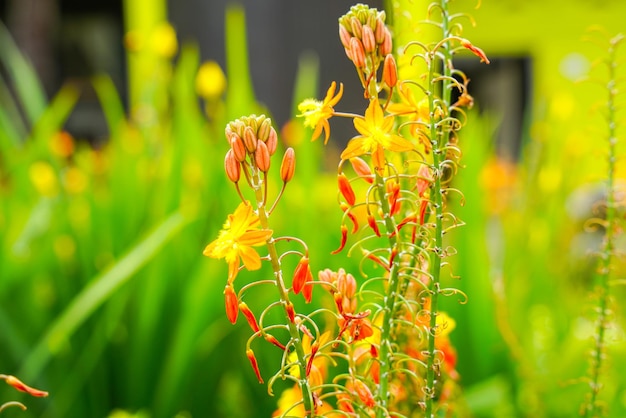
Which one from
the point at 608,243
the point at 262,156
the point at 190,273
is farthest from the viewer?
the point at 190,273

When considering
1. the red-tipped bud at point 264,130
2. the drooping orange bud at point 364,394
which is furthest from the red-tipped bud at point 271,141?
the drooping orange bud at point 364,394

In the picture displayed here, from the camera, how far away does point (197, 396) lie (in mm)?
1173

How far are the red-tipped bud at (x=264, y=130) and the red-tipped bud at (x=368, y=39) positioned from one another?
2.2 inches

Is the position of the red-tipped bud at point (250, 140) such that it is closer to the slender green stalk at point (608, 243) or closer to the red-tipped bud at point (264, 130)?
the red-tipped bud at point (264, 130)

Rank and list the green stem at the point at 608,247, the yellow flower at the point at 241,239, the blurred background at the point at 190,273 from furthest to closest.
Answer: the blurred background at the point at 190,273, the green stem at the point at 608,247, the yellow flower at the point at 241,239

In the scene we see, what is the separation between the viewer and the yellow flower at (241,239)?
1.07ft

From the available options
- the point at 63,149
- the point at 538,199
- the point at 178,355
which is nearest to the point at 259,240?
the point at 178,355

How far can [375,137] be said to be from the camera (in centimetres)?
35

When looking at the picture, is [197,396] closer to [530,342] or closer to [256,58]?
[530,342]

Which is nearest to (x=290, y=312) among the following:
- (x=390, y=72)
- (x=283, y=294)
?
(x=283, y=294)

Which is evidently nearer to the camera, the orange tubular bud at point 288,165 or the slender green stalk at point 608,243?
the orange tubular bud at point 288,165

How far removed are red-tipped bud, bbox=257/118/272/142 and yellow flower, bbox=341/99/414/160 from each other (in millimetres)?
34

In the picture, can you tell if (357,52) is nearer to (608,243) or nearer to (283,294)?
(283,294)

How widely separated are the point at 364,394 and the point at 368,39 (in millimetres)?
160
